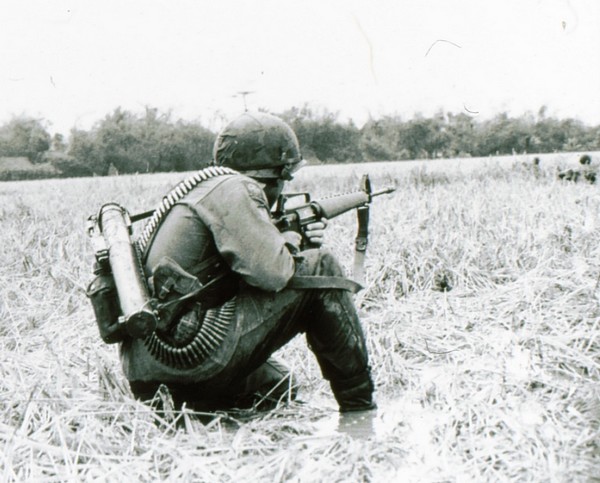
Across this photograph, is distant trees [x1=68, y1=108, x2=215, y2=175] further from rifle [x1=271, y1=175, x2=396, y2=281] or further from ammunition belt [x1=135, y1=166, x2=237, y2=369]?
ammunition belt [x1=135, y1=166, x2=237, y2=369]

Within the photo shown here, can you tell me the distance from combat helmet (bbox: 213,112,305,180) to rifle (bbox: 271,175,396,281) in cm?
17

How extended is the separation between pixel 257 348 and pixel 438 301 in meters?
2.17

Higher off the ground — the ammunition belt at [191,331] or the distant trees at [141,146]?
the distant trees at [141,146]

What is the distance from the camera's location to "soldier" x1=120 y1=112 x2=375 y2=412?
114 inches

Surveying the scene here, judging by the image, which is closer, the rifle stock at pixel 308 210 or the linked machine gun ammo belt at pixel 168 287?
the linked machine gun ammo belt at pixel 168 287

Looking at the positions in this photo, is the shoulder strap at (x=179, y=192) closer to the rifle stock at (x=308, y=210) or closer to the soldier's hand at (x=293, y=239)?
the soldier's hand at (x=293, y=239)

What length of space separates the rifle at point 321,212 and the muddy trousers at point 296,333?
15.9 inches

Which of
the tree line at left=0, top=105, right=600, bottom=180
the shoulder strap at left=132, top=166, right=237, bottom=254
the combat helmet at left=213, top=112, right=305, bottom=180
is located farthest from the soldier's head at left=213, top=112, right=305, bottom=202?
the tree line at left=0, top=105, right=600, bottom=180

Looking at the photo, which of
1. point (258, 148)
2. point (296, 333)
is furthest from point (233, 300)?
point (258, 148)

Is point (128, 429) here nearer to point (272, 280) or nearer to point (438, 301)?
point (272, 280)

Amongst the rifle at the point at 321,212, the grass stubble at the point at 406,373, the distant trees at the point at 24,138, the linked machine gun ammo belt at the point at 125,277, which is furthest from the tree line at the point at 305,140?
the linked machine gun ammo belt at the point at 125,277

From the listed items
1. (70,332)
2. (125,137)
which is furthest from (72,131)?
(70,332)

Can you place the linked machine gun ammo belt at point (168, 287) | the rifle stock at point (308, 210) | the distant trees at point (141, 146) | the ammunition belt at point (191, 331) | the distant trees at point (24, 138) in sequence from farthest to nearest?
the distant trees at point (141, 146)
the distant trees at point (24, 138)
the rifle stock at point (308, 210)
the ammunition belt at point (191, 331)
the linked machine gun ammo belt at point (168, 287)

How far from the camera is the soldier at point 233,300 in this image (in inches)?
114
